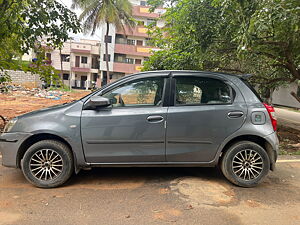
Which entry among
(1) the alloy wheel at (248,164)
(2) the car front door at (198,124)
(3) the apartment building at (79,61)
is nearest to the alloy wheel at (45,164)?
(2) the car front door at (198,124)

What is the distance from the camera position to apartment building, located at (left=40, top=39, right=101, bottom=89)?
131 ft

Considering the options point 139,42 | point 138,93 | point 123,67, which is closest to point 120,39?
point 139,42

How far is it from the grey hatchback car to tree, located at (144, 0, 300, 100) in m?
1.65

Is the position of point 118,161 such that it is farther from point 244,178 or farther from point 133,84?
point 244,178

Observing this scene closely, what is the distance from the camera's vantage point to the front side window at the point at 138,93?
3.50m

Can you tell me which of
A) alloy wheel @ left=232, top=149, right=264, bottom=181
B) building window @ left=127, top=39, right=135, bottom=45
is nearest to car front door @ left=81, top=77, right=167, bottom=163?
alloy wheel @ left=232, top=149, right=264, bottom=181

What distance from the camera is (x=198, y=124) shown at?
3.43 metres

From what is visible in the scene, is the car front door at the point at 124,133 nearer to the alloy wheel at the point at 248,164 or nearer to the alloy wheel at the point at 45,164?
the alloy wheel at the point at 45,164

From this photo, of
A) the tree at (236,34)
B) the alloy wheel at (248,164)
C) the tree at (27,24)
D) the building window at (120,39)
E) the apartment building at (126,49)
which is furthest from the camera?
the building window at (120,39)

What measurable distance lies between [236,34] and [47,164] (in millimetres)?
5082

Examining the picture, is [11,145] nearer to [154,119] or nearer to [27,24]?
[154,119]

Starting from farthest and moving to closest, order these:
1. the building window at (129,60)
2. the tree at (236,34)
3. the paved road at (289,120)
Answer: the building window at (129,60) → the paved road at (289,120) → the tree at (236,34)

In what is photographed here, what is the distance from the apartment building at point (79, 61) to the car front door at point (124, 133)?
3704 centimetres

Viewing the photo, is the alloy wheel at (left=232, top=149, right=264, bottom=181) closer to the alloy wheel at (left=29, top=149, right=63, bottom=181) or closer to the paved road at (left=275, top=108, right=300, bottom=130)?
the alloy wheel at (left=29, top=149, right=63, bottom=181)
